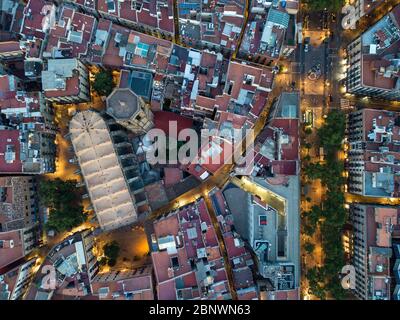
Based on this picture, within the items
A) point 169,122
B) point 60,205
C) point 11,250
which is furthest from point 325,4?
point 11,250

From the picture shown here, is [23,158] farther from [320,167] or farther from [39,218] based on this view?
[320,167]

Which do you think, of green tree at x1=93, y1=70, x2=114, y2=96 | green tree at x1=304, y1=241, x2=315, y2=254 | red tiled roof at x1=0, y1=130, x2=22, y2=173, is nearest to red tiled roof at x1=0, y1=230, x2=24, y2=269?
red tiled roof at x1=0, y1=130, x2=22, y2=173

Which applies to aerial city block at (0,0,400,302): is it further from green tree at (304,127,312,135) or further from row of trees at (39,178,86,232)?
green tree at (304,127,312,135)

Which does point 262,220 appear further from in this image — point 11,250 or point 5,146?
point 5,146

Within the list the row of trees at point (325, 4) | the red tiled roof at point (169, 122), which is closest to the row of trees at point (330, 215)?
the row of trees at point (325, 4)

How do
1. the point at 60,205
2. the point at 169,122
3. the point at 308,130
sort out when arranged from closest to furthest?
1. the point at 60,205
2. the point at 169,122
3. the point at 308,130

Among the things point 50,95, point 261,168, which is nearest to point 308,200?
point 261,168
